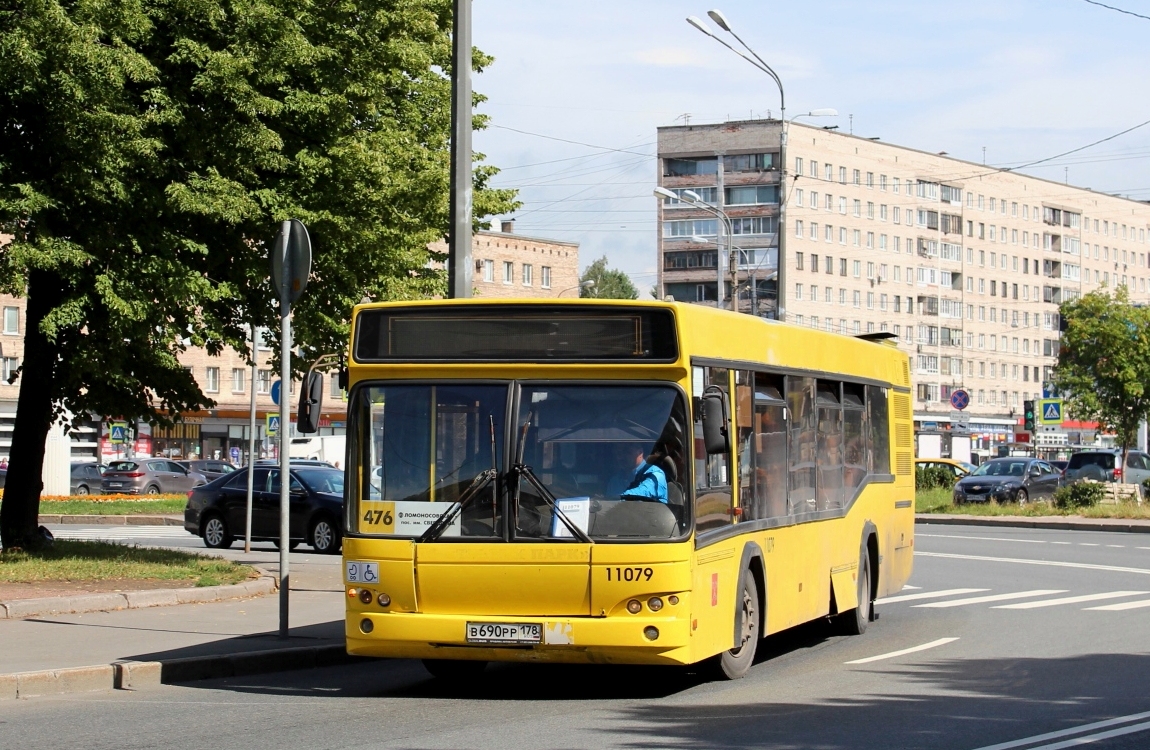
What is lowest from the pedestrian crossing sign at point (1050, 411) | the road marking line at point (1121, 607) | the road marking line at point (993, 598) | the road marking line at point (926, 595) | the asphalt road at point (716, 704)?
the road marking line at point (926, 595)

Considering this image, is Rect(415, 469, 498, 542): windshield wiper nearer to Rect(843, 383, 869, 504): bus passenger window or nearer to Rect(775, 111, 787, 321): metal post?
Rect(843, 383, 869, 504): bus passenger window

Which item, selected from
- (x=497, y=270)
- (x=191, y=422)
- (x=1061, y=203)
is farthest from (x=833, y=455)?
(x=1061, y=203)

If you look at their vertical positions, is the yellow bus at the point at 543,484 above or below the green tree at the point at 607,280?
below

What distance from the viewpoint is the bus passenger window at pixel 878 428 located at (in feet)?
50.6

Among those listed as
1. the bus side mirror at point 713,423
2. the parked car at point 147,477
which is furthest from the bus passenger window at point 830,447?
the parked car at point 147,477

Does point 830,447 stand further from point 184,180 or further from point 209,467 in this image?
point 209,467

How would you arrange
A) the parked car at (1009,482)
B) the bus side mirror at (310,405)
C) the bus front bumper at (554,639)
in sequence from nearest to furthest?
the bus front bumper at (554,639), the bus side mirror at (310,405), the parked car at (1009,482)

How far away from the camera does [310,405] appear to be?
10922mm

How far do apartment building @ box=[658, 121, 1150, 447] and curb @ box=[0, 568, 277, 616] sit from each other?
8361 centimetres

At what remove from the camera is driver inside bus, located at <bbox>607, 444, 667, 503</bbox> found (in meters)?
10.1

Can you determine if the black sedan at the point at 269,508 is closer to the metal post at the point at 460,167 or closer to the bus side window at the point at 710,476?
the metal post at the point at 460,167

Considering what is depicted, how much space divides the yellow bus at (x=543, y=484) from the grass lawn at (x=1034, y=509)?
29.1 meters

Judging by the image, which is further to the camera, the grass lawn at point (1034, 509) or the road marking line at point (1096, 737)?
the grass lawn at point (1034, 509)

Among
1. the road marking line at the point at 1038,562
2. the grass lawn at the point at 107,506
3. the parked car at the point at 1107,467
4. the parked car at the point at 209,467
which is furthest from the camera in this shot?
the parked car at the point at 209,467
